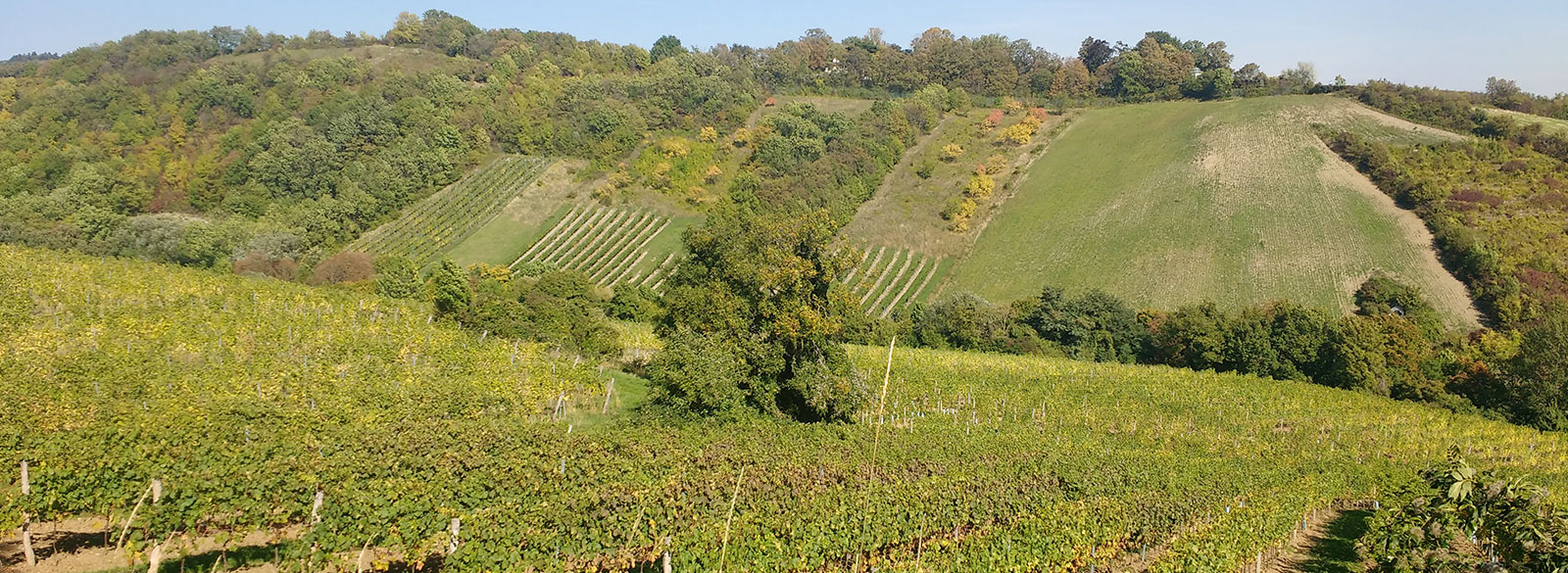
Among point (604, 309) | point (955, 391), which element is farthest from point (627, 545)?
point (604, 309)

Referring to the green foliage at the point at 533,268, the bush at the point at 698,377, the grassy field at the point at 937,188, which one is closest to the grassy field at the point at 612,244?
the green foliage at the point at 533,268

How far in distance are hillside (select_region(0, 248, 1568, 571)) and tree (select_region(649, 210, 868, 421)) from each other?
1.96 metres

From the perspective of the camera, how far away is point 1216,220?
71.4 metres

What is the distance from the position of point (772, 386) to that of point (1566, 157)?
80907 millimetres

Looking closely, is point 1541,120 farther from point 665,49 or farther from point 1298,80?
point 665,49

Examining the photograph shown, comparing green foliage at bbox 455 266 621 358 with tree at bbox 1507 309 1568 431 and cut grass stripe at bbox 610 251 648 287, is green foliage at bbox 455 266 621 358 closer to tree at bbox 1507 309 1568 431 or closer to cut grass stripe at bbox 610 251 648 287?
cut grass stripe at bbox 610 251 648 287

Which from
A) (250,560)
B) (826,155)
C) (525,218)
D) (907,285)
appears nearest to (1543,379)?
(907,285)

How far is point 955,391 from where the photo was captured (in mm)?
40500

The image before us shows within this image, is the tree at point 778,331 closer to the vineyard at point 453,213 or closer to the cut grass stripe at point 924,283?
the cut grass stripe at point 924,283

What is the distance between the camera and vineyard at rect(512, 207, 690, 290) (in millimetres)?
73625

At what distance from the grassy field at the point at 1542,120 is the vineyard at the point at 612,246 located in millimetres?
81335

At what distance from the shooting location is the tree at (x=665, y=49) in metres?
140

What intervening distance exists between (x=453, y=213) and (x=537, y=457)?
7107 cm

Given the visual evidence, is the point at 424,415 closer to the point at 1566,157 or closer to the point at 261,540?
the point at 261,540
